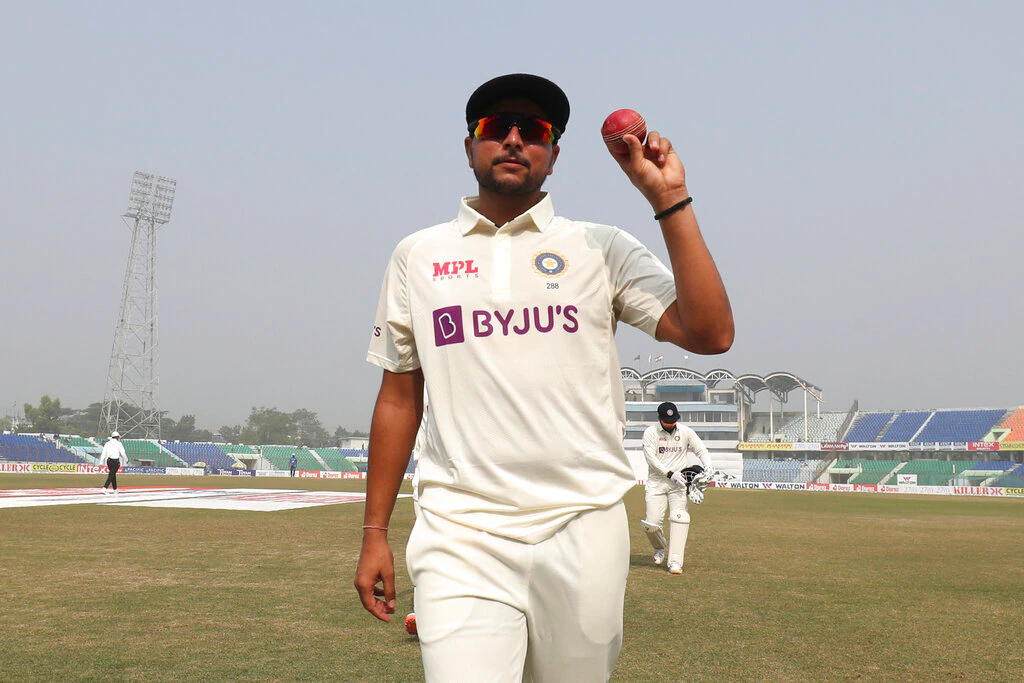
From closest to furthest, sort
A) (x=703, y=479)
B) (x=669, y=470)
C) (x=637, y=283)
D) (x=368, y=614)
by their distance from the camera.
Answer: (x=637, y=283), (x=368, y=614), (x=703, y=479), (x=669, y=470)

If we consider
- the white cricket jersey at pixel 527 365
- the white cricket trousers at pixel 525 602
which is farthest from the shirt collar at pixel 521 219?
the white cricket trousers at pixel 525 602

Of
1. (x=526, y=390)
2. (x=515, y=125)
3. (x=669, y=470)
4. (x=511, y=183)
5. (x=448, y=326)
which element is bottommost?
(x=669, y=470)

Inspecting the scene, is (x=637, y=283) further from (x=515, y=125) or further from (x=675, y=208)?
(x=515, y=125)

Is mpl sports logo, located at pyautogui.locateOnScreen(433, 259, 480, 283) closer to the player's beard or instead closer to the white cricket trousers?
the player's beard

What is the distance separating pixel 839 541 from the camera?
636 inches

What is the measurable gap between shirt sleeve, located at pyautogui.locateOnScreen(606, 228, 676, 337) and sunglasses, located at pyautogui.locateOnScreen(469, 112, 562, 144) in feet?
1.22

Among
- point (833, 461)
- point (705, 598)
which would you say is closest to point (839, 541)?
point (705, 598)

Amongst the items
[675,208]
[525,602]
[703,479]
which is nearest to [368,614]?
[703,479]

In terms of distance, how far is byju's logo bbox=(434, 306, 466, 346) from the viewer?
7.99 feet

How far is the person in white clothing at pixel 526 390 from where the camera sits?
88.4 inches

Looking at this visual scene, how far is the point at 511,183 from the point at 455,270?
1.03 ft

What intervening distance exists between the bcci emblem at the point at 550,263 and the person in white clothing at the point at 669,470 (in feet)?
29.5

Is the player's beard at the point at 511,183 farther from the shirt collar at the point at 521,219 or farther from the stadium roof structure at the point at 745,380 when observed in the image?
the stadium roof structure at the point at 745,380

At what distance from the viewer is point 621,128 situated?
2215 millimetres
